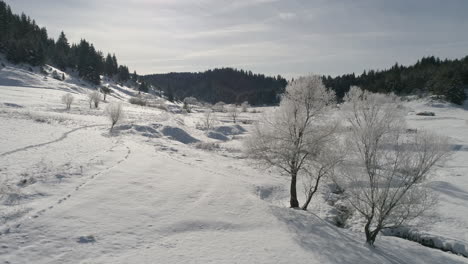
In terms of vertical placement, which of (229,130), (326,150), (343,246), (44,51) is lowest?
(343,246)

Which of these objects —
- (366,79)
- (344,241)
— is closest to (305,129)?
(344,241)

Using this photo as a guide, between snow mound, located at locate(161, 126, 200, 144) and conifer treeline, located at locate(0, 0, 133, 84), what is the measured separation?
63.5 m

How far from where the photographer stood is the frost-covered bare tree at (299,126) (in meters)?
17.4

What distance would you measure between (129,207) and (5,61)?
8823 centimetres

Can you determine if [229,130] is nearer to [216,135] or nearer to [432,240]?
[216,135]

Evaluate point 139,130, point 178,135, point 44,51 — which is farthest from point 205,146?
point 44,51

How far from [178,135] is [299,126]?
2872cm

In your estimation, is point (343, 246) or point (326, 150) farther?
point (326, 150)

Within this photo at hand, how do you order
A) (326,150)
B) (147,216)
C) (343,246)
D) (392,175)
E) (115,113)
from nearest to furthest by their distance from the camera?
(147,216) → (343,246) → (392,175) → (326,150) → (115,113)

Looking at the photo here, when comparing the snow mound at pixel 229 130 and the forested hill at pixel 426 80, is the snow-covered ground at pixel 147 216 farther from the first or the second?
the forested hill at pixel 426 80

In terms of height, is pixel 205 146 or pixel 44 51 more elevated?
pixel 44 51

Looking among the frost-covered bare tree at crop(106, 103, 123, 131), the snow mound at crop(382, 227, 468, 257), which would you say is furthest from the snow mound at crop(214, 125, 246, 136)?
the snow mound at crop(382, 227, 468, 257)

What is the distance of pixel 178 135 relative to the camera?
4278 centimetres

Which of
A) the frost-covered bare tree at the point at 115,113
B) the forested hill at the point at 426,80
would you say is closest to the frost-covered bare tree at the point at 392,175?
the frost-covered bare tree at the point at 115,113
